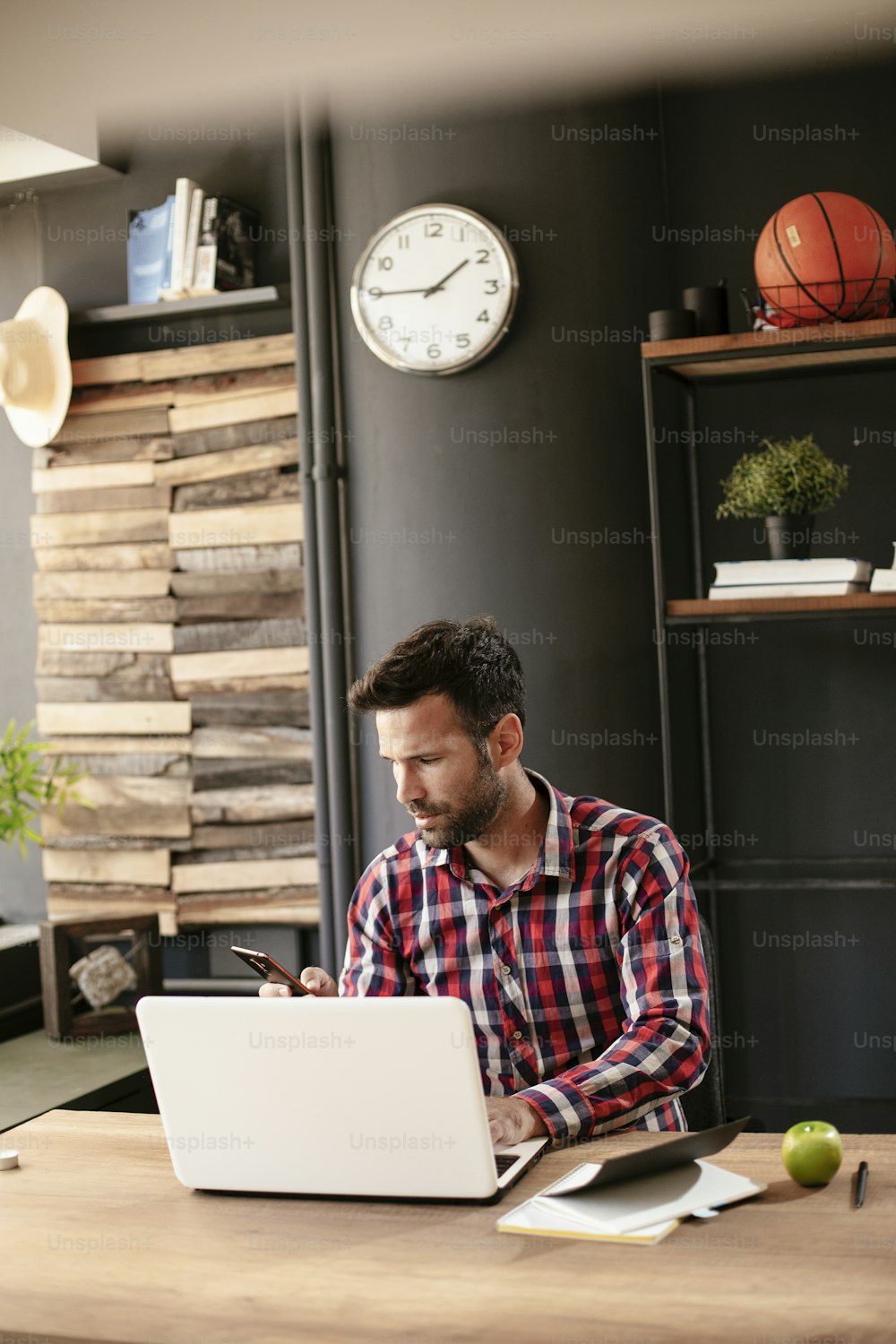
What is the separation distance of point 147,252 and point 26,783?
1533 mm

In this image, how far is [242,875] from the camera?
3.94m

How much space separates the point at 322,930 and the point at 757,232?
208cm

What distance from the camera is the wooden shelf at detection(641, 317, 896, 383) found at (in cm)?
299

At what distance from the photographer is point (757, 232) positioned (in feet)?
11.6

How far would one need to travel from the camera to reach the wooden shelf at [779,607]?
3.01m

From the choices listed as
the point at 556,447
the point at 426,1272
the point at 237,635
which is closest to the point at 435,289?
the point at 556,447

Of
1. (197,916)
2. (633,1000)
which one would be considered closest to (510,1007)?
(633,1000)

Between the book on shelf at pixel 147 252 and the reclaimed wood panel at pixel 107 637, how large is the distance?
927 millimetres

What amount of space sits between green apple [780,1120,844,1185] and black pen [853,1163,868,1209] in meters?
0.03

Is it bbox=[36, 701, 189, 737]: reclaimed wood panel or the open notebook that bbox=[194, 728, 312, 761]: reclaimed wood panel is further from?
the open notebook

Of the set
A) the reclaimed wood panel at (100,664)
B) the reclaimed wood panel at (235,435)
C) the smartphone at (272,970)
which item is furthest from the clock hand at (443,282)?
the smartphone at (272,970)

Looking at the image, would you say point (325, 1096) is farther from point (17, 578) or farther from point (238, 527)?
point (17, 578)

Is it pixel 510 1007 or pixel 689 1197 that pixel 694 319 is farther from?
pixel 689 1197

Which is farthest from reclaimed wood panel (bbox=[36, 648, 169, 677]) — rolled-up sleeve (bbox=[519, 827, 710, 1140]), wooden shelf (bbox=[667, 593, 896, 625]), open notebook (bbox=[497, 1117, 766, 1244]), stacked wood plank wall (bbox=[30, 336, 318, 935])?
open notebook (bbox=[497, 1117, 766, 1244])
